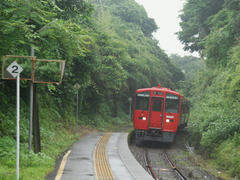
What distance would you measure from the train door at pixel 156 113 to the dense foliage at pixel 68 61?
3761mm

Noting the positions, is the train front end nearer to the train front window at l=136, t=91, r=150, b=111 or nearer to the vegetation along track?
the train front window at l=136, t=91, r=150, b=111

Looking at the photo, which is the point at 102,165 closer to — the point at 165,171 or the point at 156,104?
the point at 165,171

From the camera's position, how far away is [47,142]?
11.7m

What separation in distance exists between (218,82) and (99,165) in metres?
15.6

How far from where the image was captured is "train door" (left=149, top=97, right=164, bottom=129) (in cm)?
1656

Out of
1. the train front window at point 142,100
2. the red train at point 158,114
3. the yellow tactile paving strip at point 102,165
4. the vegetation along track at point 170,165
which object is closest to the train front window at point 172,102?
the red train at point 158,114

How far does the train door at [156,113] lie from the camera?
1656 cm

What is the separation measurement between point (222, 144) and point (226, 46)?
36.1 feet

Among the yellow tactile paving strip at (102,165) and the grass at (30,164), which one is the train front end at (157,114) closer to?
the yellow tactile paving strip at (102,165)

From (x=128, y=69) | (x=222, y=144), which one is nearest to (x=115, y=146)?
(x=222, y=144)

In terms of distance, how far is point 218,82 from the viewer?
75.0ft

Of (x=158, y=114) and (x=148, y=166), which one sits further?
(x=158, y=114)

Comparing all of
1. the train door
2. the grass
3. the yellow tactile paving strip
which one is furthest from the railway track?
the train door

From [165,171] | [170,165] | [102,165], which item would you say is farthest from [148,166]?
[102,165]
